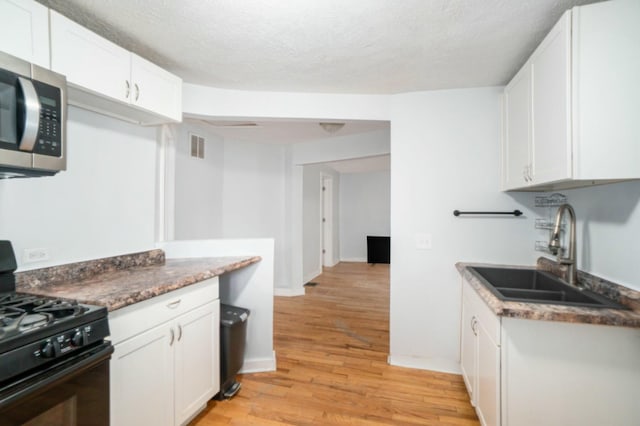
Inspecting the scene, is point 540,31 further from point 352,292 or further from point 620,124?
point 352,292

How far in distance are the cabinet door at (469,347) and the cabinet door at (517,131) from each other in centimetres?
91

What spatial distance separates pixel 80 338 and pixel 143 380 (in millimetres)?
527

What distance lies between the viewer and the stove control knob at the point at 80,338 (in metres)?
1.03

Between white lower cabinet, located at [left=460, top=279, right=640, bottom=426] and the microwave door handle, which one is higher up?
the microwave door handle

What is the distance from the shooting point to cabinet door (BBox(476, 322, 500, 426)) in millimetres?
Result: 1391

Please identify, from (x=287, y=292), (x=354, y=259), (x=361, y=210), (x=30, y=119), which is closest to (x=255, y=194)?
(x=287, y=292)

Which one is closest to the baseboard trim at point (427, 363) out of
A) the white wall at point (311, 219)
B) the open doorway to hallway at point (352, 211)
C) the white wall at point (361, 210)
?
the white wall at point (311, 219)

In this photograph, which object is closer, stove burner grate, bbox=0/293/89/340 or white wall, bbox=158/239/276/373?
stove burner grate, bbox=0/293/89/340

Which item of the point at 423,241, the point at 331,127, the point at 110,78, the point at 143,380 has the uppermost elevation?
the point at 331,127

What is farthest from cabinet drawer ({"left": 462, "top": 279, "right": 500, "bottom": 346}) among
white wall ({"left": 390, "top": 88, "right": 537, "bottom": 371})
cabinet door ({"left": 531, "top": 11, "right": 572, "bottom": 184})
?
cabinet door ({"left": 531, "top": 11, "right": 572, "bottom": 184})

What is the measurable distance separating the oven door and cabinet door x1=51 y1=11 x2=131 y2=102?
1.28 m

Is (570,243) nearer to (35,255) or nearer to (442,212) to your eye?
(442,212)

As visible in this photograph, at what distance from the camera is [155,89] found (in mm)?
1870

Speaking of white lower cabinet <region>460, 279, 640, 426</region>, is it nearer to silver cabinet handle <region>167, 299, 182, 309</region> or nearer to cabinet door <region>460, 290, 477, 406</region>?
cabinet door <region>460, 290, 477, 406</region>
